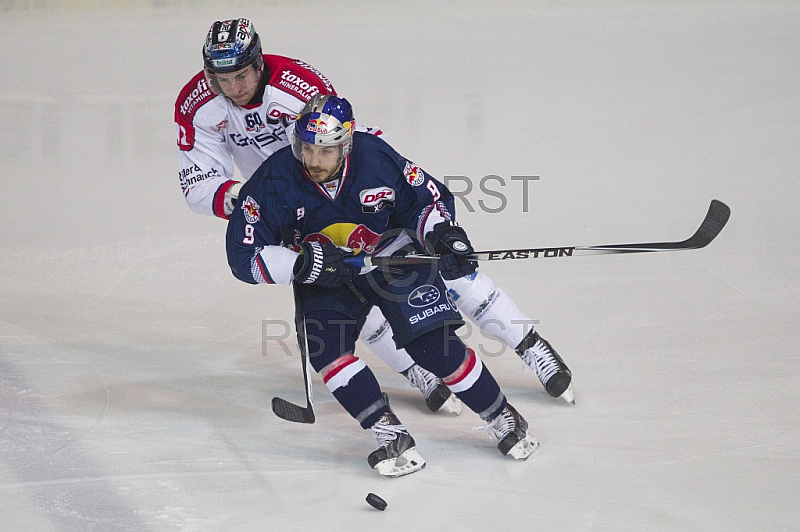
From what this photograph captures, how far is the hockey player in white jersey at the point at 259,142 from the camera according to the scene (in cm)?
342

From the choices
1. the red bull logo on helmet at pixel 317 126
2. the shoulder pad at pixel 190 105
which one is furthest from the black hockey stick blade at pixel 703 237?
the shoulder pad at pixel 190 105

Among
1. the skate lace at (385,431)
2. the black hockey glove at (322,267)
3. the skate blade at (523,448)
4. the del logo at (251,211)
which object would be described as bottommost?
the skate blade at (523,448)

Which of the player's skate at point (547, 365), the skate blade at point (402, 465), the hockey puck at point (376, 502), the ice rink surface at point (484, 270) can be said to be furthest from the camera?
the player's skate at point (547, 365)

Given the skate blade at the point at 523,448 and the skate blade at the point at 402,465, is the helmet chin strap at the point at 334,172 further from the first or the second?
the skate blade at the point at 523,448

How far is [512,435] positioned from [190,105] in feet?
5.58

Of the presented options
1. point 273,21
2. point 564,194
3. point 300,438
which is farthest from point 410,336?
point 273,21

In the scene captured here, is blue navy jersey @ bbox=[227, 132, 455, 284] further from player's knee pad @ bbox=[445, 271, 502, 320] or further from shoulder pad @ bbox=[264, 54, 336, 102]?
shoulder pad @ bbox=[264, 54, 336, 102]

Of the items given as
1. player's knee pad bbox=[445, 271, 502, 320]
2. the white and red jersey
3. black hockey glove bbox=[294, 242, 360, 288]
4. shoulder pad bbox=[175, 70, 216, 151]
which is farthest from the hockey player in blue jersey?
shoulder pad bbox=[175, 70, 216, 151]

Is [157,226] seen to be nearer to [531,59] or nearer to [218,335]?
[218,335]

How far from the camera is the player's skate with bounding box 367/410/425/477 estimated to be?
9.68 ft

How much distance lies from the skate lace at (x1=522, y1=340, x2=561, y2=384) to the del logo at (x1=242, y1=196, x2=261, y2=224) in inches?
43.4

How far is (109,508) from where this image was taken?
2.79m

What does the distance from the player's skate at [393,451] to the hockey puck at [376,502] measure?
203 mm

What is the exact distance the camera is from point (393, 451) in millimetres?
2969
